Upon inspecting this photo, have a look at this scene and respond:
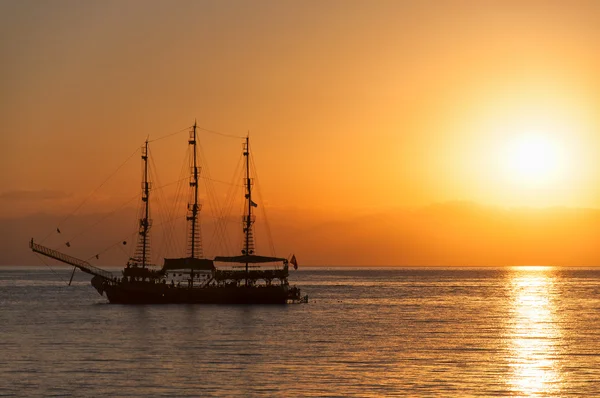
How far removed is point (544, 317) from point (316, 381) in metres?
74.5

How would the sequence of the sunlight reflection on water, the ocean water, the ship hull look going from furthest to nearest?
the ship hull < the sunlight reflection on water < the ocean water

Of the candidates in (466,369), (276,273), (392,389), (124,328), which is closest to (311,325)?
(124,328)

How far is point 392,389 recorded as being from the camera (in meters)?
57.9

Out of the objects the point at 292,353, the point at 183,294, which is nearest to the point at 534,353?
the point at 292,353

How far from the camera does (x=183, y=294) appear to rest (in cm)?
13825

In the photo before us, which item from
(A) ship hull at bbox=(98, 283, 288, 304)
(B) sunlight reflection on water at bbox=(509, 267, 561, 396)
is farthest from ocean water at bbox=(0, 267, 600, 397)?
(A) ship hull at bbox=(98, 283, 288, 304)

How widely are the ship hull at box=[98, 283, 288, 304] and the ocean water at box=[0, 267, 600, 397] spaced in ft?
13.1

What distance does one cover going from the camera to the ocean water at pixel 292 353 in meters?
58.8

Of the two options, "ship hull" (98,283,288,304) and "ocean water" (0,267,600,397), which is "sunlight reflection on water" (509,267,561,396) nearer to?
"ocean water" (0,267,600,397)

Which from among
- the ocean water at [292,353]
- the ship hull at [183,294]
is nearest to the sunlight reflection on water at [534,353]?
the ocean water at [292,353]

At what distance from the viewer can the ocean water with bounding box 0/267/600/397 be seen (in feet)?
193

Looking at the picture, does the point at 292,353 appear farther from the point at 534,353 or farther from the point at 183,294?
the point at 183,294

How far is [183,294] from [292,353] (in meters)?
62.2

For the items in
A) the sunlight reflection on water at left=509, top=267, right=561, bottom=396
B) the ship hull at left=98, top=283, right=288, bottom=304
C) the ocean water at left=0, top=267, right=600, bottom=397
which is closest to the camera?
the ocean water at left=0, top=267, right=600, bottom=397
